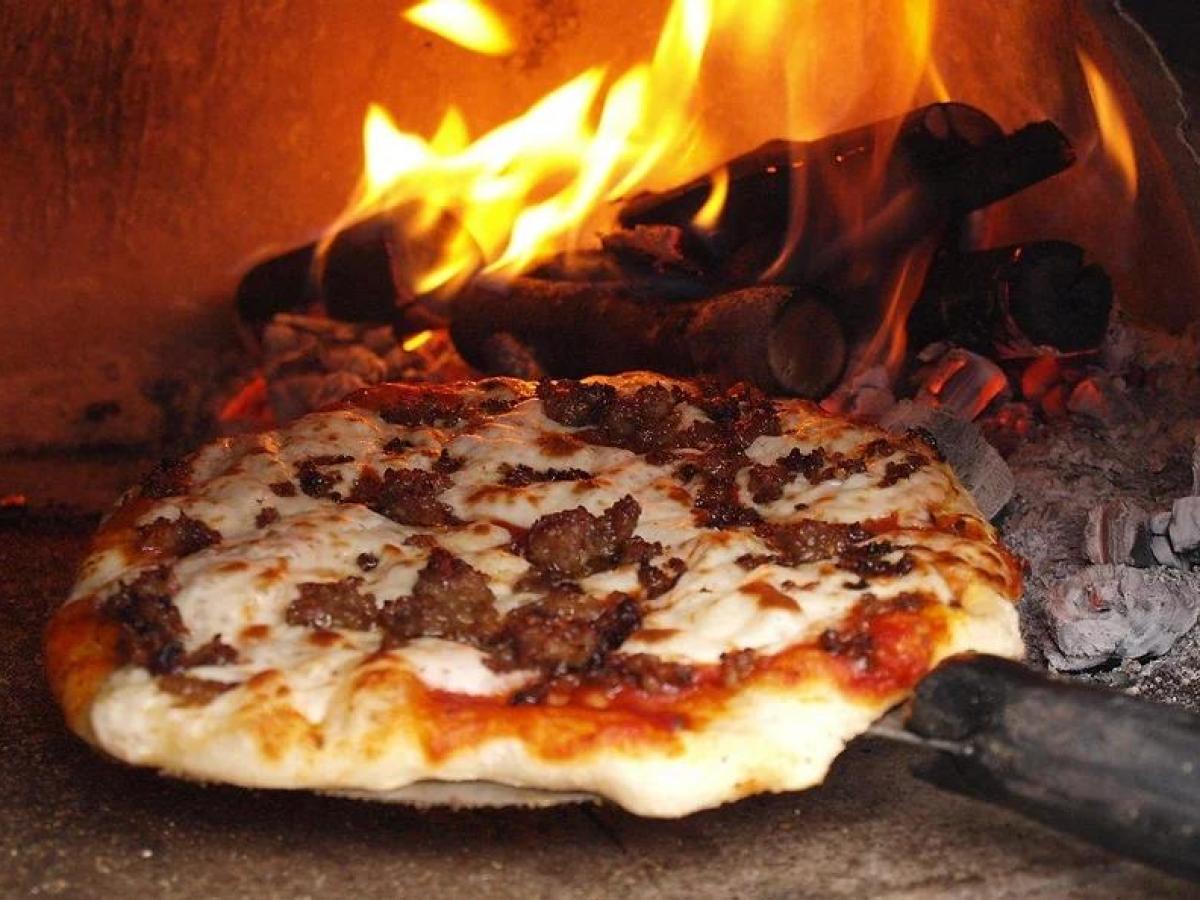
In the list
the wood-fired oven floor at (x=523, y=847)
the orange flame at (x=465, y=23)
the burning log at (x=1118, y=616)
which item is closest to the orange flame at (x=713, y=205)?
the orange flame at (x=465, y=23)

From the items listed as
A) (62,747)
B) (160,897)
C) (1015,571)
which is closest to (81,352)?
(62,747)

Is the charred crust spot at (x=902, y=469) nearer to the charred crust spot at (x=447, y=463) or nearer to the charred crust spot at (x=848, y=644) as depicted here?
the charred crust spot at (x=848, y=644)

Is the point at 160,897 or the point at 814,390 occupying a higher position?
the point at 814,390

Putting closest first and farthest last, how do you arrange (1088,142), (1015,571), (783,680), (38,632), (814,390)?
(783,680), (1015,571), (38,632), (814,390), (1088,142)

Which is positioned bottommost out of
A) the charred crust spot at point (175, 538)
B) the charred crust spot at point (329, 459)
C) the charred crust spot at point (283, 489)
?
the charred crust spot at point (175, 538)

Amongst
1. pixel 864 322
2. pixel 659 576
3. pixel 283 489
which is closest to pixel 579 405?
pixel 283 489

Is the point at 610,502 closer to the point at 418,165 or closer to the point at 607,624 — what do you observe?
the point at 607,624
